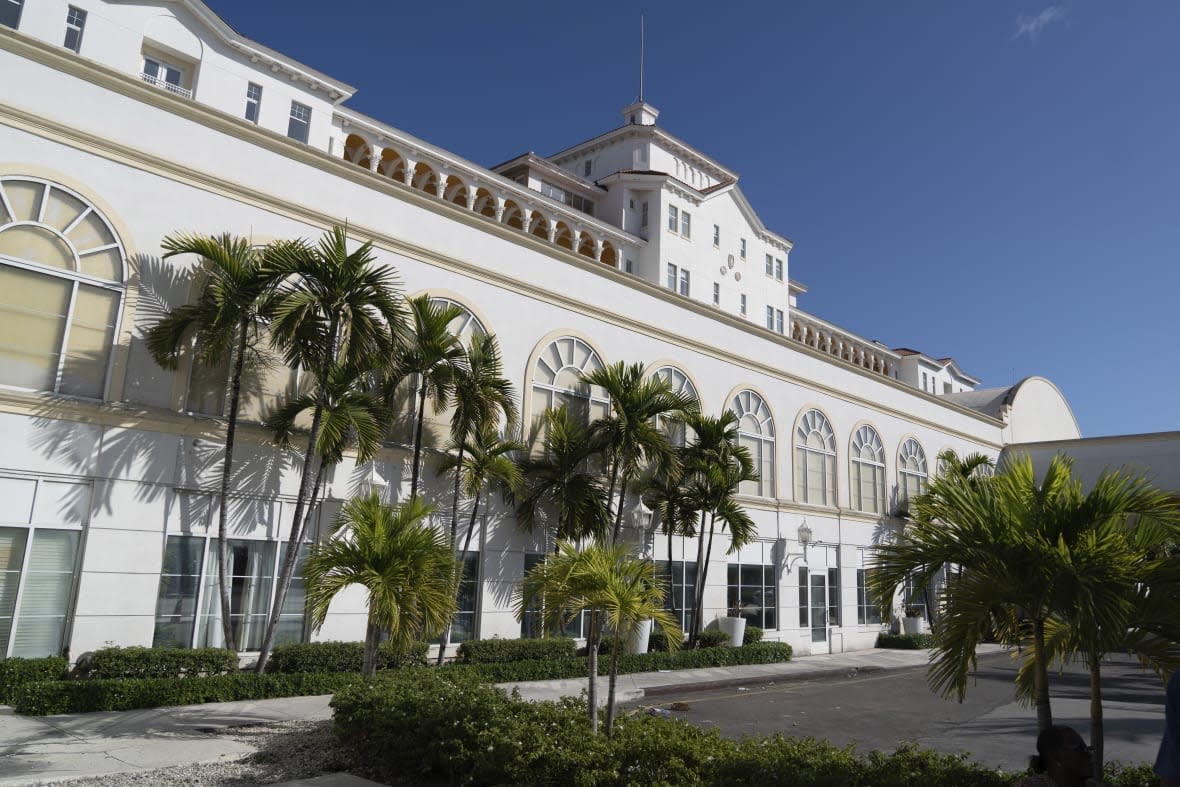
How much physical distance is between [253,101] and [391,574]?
82.5 ft

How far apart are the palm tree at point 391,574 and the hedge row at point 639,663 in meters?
2.97

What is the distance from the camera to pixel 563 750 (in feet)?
22.9

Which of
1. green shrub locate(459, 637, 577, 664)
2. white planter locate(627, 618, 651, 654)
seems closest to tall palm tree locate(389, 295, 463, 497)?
green shrub locate(459, 637, 577, 664)

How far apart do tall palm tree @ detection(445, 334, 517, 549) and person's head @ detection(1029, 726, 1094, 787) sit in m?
12.5

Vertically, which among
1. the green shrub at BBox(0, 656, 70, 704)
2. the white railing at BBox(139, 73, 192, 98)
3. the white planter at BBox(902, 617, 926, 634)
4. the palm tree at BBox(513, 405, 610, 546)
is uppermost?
the white railing at BBox(139, 73, 192, 98)

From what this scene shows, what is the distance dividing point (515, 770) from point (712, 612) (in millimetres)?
17705

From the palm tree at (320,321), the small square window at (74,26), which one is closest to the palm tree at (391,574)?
the palm tree at (320,321)

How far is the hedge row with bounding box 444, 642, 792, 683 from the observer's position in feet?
53.0

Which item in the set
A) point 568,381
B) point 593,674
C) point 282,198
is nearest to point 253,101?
point 282,198

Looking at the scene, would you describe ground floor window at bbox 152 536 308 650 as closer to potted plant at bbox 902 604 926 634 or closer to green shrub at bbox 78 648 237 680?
green shrub at bbox 78 648 237 680

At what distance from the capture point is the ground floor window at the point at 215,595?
13828 mm

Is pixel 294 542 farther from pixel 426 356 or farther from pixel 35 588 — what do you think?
pixel 426 356

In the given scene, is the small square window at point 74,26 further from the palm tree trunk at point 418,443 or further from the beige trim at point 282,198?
the palm tree trunk at point 418,443

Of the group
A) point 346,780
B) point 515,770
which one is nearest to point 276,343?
point 346,780
